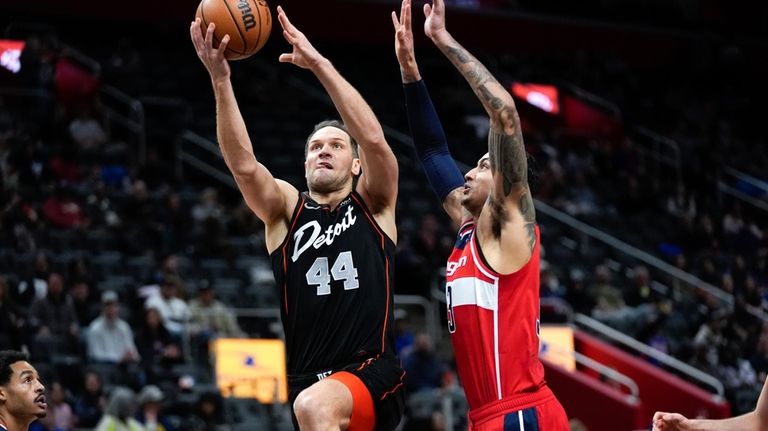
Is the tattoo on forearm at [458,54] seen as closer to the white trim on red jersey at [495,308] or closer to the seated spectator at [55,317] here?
the white trim on red jersey at [495,308]

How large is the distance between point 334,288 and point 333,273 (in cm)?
8

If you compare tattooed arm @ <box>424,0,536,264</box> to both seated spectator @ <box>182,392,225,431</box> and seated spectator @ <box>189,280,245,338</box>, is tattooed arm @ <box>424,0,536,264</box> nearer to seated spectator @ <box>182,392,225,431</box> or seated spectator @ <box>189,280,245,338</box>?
seated spectator @ <box>182,392,225,431</box>

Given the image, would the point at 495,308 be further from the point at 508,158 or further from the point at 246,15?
the point at 246,15

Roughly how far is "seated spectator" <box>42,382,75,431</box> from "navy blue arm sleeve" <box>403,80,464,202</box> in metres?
6.40

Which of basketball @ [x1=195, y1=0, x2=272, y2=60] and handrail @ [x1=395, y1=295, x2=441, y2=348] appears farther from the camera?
handrail @ [x1=395, y1=295, x2=441, y2=348]

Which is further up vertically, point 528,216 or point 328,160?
point 328,160

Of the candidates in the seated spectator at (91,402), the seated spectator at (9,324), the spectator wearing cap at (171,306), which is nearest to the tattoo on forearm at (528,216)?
the seated spectator at (91,402)

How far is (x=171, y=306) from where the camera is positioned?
1491 centimetres

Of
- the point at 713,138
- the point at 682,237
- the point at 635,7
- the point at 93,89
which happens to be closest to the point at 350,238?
the point at 93,89

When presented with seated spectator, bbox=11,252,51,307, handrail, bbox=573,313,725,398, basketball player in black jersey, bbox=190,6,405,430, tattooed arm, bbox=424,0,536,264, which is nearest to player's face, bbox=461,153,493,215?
tattooed arm, bbox=424,0,536,264

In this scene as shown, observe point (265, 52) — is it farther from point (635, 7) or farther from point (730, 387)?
point (730, 387)

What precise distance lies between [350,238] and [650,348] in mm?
11922

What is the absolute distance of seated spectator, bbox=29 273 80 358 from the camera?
13703mm

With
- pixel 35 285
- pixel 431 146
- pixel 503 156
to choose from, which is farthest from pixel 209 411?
pixel 503 156
